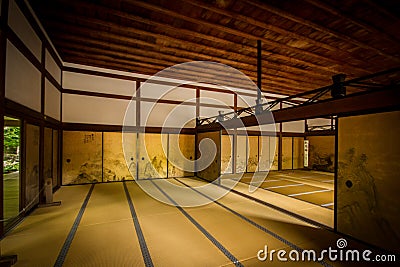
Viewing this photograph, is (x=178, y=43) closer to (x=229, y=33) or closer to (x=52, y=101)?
(x=229, y=33)

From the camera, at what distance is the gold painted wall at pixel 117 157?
6984 millimetres

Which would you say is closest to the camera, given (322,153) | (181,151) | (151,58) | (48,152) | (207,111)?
(48,152)

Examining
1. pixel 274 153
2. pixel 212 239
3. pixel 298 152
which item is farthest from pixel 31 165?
pixel 298 152

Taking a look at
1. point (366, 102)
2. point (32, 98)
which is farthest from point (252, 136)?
point (32, 98)

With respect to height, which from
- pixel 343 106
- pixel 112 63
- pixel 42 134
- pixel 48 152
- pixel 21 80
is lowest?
pixel 48 152

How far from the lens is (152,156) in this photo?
25.0 ft

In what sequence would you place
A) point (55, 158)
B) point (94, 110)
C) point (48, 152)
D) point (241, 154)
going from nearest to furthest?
point (48, 152), point (55, 158), point (94, 110), point (241, 154)

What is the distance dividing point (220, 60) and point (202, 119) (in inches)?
119

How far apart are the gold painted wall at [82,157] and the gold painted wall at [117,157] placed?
19 centimetres

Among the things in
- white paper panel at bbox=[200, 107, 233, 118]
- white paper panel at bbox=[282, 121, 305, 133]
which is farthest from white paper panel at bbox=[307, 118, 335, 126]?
white paper panel at bbox=[200, 107, 233, 118]

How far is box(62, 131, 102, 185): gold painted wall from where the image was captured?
646 cm

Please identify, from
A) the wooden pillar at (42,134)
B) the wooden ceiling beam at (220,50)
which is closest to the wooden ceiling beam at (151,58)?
the wooden ceiling beam at (220,50)

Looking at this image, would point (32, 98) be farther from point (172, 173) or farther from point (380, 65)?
point (380, 65)

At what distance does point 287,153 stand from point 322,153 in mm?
1705
